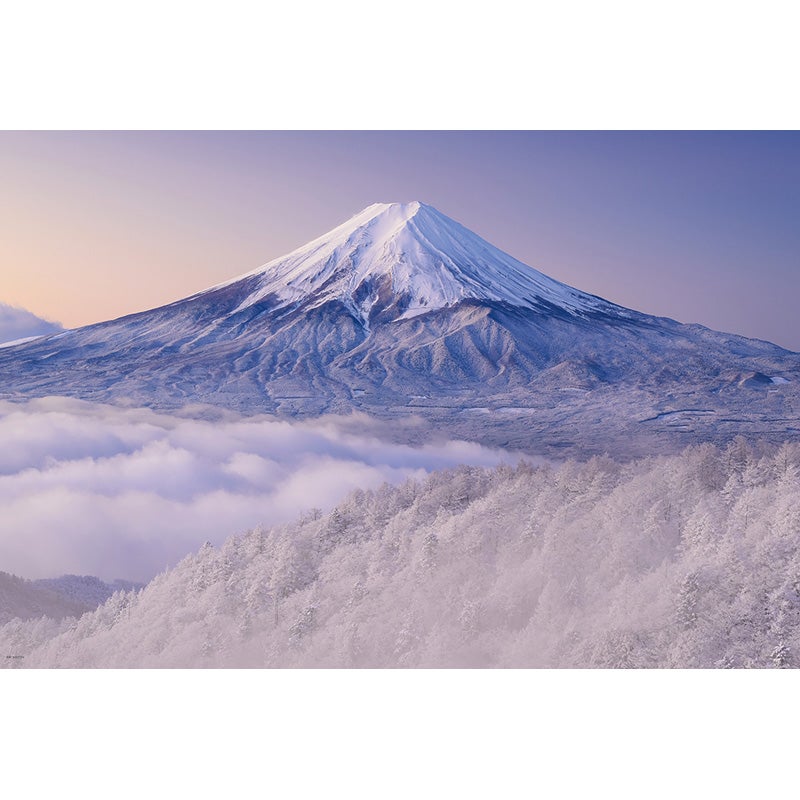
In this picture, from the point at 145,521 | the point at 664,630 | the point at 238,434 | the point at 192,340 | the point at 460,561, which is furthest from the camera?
the point at 192,340

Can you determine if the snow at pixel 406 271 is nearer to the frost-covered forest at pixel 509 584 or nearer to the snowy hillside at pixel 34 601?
the frost-covered forest at pixel 509 584

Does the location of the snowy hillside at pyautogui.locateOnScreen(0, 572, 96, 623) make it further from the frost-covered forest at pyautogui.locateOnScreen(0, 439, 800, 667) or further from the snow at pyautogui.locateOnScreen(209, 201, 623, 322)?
the snow at pyautogui.locateOnScreen(209, 201, 623, 322)

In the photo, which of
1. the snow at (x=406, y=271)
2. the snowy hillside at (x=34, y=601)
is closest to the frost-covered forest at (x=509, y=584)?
the snowy hillside at (x=34, y=601)

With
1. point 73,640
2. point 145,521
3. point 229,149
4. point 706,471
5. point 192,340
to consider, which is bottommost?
point 73,640

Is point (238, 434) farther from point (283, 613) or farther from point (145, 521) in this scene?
point (283, 613)

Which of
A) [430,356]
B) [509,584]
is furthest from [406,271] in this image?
[509,584]

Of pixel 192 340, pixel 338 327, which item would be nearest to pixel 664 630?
pixel 338 327
